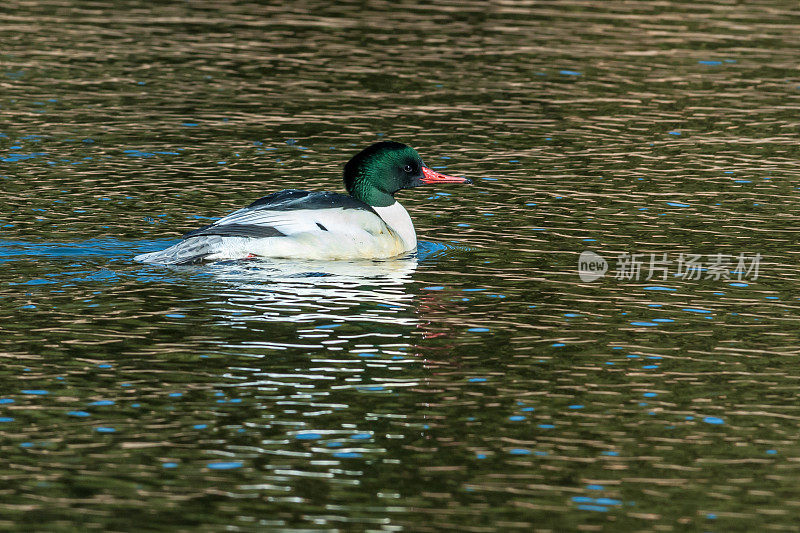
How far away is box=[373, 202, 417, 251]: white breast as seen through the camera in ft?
54.2

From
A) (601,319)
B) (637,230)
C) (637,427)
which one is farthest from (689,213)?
(637,427)

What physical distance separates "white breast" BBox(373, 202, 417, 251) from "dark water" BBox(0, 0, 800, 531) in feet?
1.08

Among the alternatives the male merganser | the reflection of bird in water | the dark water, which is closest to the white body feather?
the male merganser

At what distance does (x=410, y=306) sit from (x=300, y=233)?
2234 millimetres

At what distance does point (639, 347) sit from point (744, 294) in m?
A: 2.55

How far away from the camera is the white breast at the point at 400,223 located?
16.5 meters

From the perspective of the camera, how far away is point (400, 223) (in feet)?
54.7

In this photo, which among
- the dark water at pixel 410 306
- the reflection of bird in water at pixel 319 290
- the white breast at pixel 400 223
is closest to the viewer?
the dark water at pixel 410 306

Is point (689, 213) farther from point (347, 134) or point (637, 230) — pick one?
point (347, 134)

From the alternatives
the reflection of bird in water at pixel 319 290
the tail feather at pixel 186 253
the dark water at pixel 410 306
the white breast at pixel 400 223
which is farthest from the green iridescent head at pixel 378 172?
the tail feather at pixel 186 253

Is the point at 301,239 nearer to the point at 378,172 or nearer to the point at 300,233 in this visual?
the point at 300,233

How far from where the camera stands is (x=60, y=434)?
32.8 feet

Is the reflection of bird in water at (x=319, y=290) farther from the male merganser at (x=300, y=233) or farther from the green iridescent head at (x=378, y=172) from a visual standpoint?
the green iridescent head at (x=378, y=172)

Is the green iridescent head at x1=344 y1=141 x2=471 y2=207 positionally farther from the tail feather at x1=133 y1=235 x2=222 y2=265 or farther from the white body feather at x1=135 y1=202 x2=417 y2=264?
the tail feather at x1=133 y1=235 x2=222 y2=265
